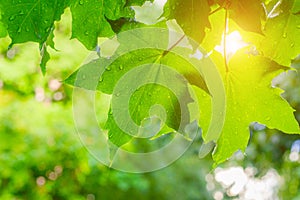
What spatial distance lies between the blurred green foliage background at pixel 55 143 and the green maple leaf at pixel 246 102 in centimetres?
170

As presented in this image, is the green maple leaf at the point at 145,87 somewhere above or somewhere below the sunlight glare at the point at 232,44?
below

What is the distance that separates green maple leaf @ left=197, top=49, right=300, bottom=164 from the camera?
0.42 m

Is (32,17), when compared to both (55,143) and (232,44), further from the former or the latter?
(55,143)

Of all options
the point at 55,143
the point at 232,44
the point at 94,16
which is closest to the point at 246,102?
the point at 232,44

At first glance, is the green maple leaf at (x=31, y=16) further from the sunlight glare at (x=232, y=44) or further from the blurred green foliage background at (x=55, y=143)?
the blurred green foliage background at (x=55, y=143)

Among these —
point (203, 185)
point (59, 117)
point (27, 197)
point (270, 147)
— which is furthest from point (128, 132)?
point (203, 185)

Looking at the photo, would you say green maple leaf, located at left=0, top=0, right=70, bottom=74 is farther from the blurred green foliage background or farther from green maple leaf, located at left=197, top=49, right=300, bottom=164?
the blurred green foliage background

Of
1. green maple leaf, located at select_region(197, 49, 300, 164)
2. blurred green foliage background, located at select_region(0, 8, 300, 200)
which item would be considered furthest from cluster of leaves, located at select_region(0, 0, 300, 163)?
blurred green foliage background, located at select_region(0, 8, 300, 200)

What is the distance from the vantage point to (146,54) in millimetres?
413

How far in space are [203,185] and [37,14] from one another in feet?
11.4

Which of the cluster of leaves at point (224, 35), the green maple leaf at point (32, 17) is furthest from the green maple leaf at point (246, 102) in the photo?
the green maple leaf at point (32, 17)

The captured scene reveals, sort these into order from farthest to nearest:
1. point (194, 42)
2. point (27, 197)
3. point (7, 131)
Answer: point (27, 197)
point (7, 131)
point (194, 42)

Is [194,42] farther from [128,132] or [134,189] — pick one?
[134,189]

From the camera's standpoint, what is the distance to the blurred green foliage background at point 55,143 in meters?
2.53
